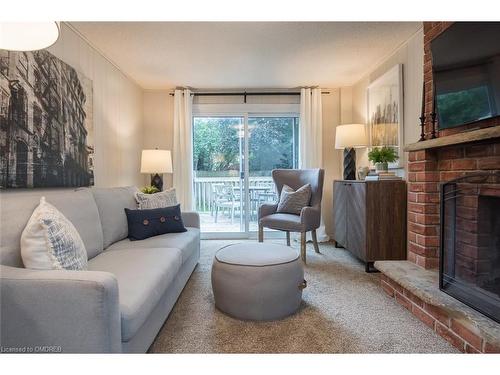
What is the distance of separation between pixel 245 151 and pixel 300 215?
1.56 metres

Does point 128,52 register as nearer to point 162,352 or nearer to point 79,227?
point 79,227

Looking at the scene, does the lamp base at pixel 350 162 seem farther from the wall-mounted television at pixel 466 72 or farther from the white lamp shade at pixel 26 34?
the white lamp shade at pixel 26 34

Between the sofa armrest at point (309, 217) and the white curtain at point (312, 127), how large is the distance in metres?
0.91

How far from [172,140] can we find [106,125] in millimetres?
1278

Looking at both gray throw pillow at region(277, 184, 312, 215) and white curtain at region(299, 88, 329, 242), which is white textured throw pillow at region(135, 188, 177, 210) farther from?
white curtain at region(299, 88, 329, 242)

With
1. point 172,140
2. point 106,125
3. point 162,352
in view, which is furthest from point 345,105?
point 162,352

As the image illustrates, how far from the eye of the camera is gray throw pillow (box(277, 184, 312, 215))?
355cm

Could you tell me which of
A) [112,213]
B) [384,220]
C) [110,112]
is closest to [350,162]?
[384,220]

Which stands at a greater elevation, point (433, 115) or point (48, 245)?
point (433, 115)

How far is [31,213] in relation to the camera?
1529mm

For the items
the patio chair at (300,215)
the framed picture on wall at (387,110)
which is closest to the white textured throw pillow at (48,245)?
the patio chair at (300,215)

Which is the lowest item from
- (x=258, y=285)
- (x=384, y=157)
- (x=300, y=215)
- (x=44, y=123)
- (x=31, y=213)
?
(x=258, y=285)

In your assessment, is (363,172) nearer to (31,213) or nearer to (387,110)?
(387,110)

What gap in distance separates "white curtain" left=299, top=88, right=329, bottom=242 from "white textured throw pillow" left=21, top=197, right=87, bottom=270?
3374mm
